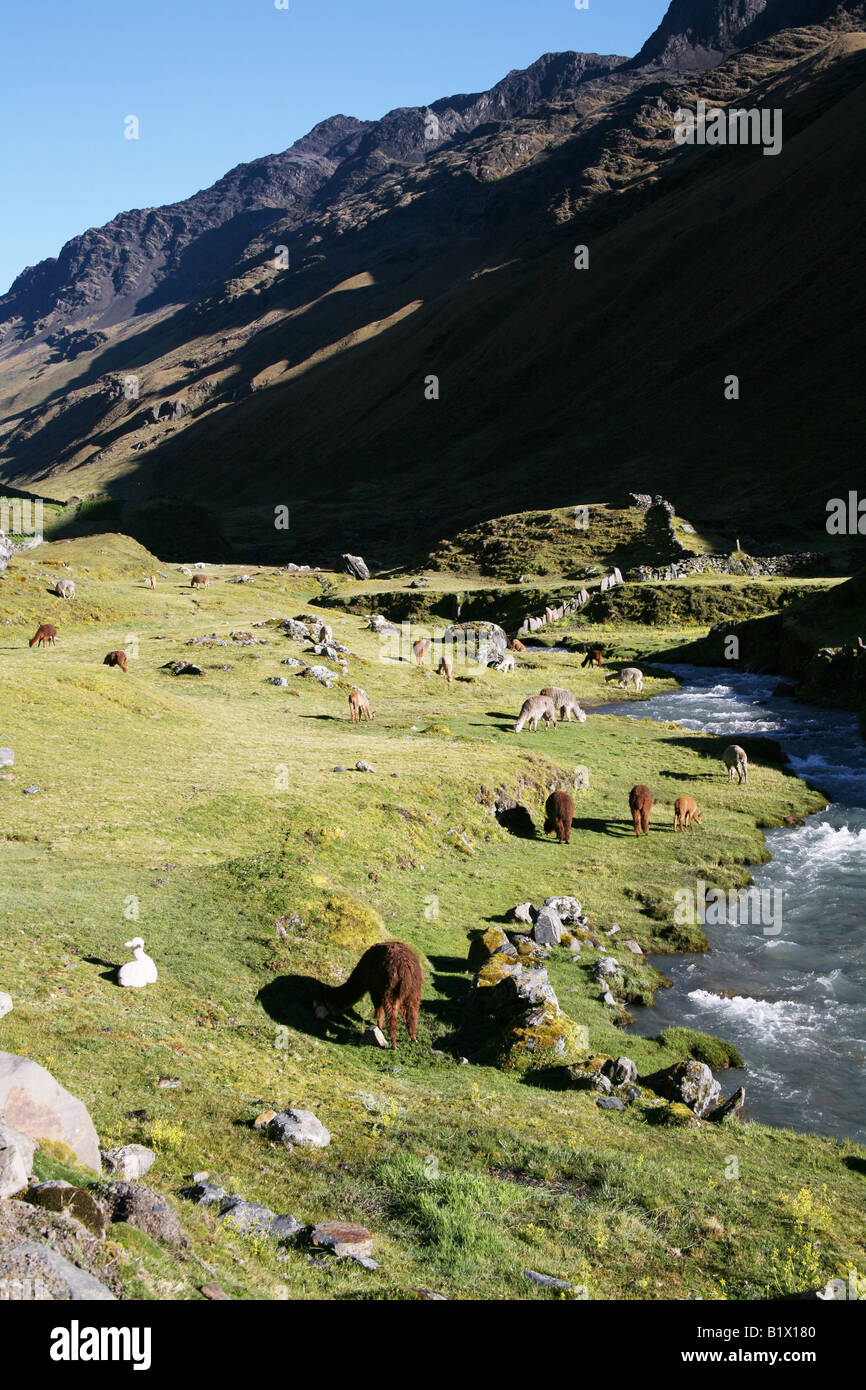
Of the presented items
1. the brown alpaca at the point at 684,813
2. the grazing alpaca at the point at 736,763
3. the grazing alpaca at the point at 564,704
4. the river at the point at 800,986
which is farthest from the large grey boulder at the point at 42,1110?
the grazing alpaca at the point at 564,704

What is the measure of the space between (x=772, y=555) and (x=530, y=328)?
125638 millimetres

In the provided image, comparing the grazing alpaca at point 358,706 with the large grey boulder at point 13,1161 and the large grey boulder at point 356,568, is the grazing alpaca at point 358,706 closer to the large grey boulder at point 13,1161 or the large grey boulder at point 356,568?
the large grey boulder at point 13,1161

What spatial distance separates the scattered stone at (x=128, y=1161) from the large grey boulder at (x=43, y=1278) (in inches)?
124

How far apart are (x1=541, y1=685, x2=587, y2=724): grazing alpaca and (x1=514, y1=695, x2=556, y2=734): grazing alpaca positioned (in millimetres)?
487

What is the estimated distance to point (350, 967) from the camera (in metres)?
18.9

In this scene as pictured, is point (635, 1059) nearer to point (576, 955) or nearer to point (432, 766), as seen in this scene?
point (576, 955)

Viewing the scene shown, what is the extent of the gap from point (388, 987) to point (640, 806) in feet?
52.9

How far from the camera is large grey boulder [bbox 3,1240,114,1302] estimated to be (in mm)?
6559

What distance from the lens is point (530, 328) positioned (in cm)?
19862

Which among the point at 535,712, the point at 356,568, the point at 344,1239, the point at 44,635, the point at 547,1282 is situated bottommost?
the point at 547,1282

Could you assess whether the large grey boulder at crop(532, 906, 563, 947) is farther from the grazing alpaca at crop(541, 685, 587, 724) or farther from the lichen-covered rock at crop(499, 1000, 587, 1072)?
the grazing alpaca at crop(541, 685, 587, 724)

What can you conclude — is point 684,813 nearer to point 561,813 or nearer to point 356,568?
point 561,813

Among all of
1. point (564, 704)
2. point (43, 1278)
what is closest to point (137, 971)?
point (43, 1278)

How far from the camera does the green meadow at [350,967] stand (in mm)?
10633
